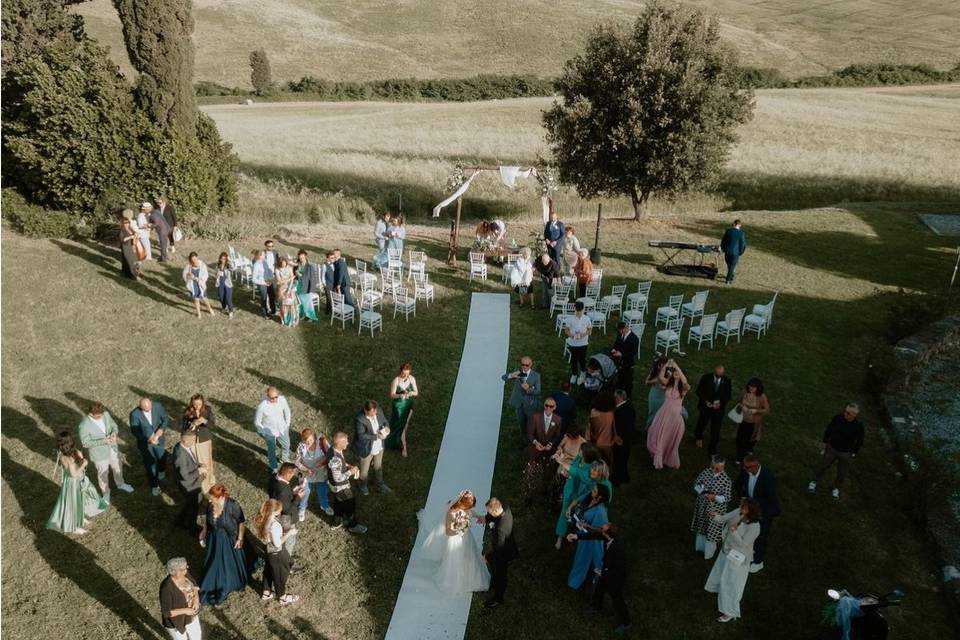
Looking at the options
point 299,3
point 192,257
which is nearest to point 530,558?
point 192,257

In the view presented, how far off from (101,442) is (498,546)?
19.4 ft

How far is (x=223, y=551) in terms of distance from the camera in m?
8.03

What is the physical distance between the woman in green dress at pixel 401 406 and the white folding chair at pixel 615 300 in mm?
6648

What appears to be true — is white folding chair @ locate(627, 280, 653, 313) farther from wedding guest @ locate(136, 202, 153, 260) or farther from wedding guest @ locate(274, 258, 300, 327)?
wedding guest @ locate(136, 202, 153, 260)

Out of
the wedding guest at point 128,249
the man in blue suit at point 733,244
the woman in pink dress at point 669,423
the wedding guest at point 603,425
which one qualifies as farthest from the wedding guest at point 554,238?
the wedding guest at point 128,249

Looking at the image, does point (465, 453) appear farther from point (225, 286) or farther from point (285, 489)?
point (225, 286)

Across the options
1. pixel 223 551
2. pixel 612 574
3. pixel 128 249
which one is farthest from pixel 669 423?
pixel 128 249

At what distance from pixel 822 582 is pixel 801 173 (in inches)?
1139

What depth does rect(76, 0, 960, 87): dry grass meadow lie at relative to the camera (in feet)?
222

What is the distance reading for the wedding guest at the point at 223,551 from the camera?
7.84 metres

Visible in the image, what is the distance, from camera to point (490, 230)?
20922 millimetres

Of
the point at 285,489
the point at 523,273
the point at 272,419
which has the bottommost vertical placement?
the point at 272,419

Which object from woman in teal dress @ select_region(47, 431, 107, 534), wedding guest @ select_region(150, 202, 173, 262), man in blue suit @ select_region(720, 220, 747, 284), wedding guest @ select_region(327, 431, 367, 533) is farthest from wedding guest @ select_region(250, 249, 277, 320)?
man in blue suit @ select_region(720, 220, 747, 284)

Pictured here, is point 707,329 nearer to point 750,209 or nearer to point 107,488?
point 107,488
